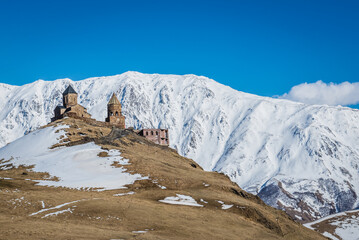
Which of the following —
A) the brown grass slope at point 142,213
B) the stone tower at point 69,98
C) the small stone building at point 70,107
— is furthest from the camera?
the stone tower at point 69,98

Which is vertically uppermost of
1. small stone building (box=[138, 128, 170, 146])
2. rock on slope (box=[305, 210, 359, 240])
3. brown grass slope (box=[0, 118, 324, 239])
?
small stone building (box=[138, 128, 170, 146])

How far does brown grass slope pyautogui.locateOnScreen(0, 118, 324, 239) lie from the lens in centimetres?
4184

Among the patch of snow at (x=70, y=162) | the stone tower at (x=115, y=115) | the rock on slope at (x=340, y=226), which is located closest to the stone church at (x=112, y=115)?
the stone tower at (x=115, y=115)

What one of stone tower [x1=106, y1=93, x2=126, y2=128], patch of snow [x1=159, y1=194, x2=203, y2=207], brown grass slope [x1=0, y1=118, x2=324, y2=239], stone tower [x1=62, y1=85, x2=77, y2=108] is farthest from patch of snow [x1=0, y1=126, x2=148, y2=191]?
stone tower [x1=62, y1=85, x2=77, y2=108]

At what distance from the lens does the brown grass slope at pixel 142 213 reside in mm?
41844

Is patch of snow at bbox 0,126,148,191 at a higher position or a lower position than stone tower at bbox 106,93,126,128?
lower

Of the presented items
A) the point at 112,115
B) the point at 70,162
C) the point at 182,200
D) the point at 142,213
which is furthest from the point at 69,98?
the point at 142,213

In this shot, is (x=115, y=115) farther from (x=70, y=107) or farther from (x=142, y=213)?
(x=142, y=213)

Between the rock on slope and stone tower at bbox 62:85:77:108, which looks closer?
stone tower at bbox 62:85:77:108

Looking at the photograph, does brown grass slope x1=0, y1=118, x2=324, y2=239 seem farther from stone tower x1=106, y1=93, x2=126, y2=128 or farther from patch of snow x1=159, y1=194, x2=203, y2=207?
stone tower x1=106, y1=93, x2=126, y2=128

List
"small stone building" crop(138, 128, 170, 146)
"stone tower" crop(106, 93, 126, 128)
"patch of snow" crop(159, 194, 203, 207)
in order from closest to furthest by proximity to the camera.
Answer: "patch of snow" crop(159, 194, 203, 207) < "small stone building" crop(138, 128, 170, 146) < "stone tower" crop(106, 93, 126, 128)

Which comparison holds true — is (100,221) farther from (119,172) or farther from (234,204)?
(119,172)

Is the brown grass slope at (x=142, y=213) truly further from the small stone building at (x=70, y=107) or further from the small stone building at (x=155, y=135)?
the small stone building at (x=70, y=107)

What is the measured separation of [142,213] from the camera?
5019 centimetres
